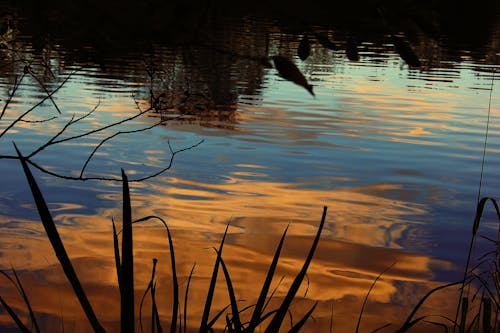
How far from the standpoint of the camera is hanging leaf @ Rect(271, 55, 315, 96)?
4.24 feet

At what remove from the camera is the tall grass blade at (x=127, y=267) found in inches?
64.1

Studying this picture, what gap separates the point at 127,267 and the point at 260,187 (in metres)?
5.38

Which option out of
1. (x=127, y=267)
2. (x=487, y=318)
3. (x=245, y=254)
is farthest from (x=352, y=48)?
(x=245, y=254)

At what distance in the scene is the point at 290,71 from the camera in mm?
1350

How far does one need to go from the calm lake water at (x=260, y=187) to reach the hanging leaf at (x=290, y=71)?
211 millimetres

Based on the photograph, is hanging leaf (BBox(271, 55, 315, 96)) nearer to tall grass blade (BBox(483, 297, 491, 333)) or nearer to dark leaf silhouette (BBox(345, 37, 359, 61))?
dark leaf silhouette (BBox(345, 37, 359, 61))

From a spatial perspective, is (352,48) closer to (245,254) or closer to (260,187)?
(245,254)

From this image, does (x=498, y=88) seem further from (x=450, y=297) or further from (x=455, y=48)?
(x=450, y=297)

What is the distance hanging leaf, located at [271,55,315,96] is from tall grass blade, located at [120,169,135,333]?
0.42 m

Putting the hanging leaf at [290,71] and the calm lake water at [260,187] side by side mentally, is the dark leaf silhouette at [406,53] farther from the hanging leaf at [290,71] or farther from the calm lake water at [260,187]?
the hanging leaf at [290,71]

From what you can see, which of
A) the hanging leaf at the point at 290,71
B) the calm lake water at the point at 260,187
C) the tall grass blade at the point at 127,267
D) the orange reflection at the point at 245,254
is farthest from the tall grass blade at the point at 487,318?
the orange reflection at the point at 245,254

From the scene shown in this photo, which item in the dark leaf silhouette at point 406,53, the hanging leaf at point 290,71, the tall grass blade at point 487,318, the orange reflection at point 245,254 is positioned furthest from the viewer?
the orange reflection at point 245,254

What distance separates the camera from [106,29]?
1.77 meters

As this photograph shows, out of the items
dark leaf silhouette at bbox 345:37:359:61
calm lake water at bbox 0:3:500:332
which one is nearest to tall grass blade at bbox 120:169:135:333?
calm lake water at bbox 0:3:500:332
